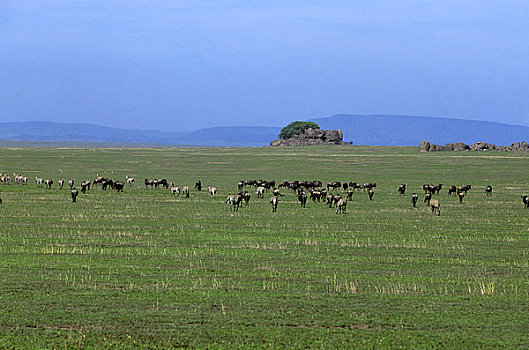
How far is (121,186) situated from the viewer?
56969 millimetres

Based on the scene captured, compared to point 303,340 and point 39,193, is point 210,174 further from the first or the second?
point 303,340

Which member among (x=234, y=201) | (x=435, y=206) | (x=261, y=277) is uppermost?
(x=435, y=206)

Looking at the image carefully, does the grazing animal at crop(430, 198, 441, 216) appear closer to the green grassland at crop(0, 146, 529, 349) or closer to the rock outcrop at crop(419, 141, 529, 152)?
the green grassland at crop(0, 146, 529, 349)

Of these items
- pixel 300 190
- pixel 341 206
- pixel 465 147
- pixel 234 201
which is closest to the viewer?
pixel 341 206

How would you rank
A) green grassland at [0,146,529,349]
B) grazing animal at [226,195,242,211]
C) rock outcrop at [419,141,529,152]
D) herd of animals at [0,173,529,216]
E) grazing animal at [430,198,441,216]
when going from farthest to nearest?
rock outcrop at [419,141,529,152]
herd of animals at [0,173,529,216]
grazing animal at [226,195,242,211]
grazing animal at [430,198,441,216]
green grassland at [0,146,529,349]

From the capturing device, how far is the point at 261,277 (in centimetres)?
2070

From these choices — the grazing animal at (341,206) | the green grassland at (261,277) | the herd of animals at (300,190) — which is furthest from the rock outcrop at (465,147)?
the grazing animal at (341,206)

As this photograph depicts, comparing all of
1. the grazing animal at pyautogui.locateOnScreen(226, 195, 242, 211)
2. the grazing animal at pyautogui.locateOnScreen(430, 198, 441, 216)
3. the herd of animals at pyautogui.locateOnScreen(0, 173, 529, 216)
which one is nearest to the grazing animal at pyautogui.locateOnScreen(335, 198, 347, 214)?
the herd of animals at pyautogui.locateOnScreen(0, 173, 529, 216)

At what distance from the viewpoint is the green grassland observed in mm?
15008

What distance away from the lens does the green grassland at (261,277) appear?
1501 cm

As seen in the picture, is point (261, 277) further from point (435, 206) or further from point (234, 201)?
point (435, 206)

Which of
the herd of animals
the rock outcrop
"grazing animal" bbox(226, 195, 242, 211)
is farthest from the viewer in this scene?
the rock outcrop

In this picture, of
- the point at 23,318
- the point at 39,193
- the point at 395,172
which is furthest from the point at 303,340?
the point at 395,172

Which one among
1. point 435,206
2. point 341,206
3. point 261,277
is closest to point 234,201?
point 341,206
